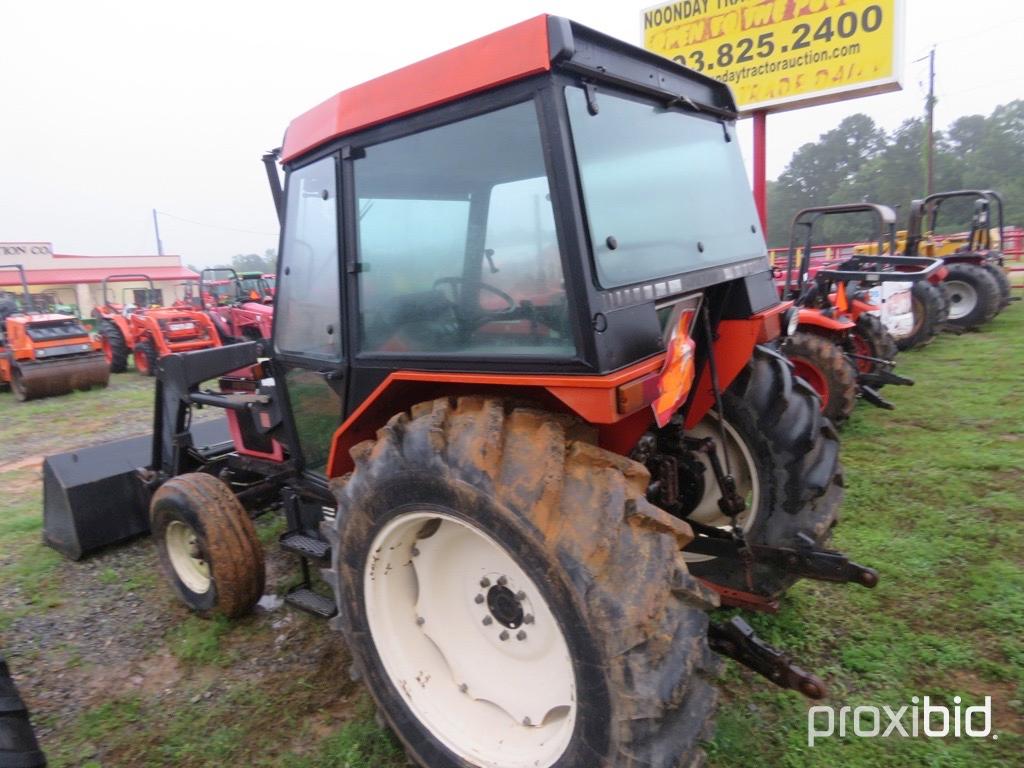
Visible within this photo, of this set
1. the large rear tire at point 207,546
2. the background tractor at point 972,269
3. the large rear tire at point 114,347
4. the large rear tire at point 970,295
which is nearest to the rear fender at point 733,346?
the large rear tire at point 207,546

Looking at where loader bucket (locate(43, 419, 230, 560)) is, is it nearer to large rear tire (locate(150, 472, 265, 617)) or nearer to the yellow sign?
large rear tire (locate(150, 472, 265, 617))

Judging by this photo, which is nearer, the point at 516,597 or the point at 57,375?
the point at 516,597

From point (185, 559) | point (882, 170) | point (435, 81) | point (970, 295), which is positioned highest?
point (882, 170)

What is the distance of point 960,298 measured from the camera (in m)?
10.0

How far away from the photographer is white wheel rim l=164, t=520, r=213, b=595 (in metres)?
3.08

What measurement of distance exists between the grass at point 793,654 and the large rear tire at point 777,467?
32cm

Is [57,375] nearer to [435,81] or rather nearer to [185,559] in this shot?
[185,559]

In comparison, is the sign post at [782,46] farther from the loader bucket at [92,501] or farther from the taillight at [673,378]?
the loader bucket at [92,501]

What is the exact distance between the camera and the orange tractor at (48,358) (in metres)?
9.29

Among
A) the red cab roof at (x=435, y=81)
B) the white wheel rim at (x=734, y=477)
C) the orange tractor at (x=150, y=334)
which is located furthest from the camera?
the orange tractor at (x=150, y=334)

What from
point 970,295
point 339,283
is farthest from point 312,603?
point 970,295

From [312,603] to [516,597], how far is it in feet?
3.45

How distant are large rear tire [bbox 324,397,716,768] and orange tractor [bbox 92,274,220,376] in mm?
9892

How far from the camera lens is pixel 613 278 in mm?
1716
